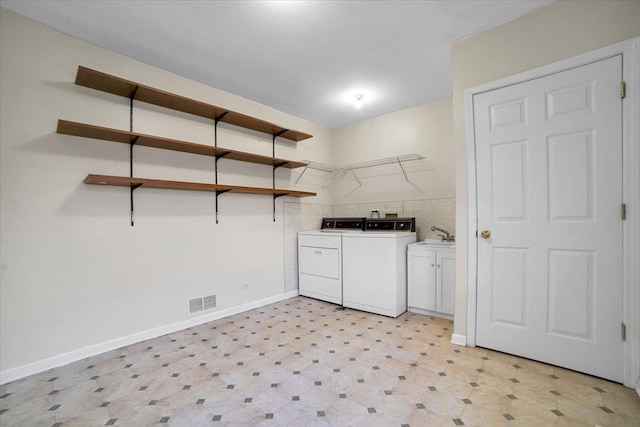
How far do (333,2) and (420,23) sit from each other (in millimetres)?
762

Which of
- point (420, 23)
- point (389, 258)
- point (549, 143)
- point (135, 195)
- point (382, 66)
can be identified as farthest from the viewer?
point (389, 258)

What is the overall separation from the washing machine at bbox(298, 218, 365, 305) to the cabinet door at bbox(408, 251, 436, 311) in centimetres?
87

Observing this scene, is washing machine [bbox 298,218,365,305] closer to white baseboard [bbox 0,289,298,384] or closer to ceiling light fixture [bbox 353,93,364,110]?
white baseboard [bbox 0,289,298,384]

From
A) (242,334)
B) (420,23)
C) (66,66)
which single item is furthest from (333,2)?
(242,334)

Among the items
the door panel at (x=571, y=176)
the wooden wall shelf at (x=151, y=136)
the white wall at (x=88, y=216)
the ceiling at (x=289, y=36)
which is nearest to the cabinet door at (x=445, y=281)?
the door panel at (x=571, y=176)

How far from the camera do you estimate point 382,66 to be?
9.32ft

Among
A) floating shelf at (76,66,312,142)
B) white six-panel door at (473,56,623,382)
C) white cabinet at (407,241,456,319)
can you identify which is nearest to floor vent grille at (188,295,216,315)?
floating shelf at (76,66,312,142)

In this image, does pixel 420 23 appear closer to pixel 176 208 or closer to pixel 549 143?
pixel 549 143

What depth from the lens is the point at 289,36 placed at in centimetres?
236

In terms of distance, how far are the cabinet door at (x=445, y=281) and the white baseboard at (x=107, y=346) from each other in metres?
2.21

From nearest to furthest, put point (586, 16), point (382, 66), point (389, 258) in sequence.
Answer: point (586, 16) → point (382, 66) → point (389, 258)

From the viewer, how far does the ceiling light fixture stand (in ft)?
11.4

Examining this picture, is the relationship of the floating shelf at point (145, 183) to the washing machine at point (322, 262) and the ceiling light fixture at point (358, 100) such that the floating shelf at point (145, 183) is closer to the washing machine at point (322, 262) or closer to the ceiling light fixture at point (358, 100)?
the washing machine at point (322, 262)

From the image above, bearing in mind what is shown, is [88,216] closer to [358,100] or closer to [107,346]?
[107,346]
